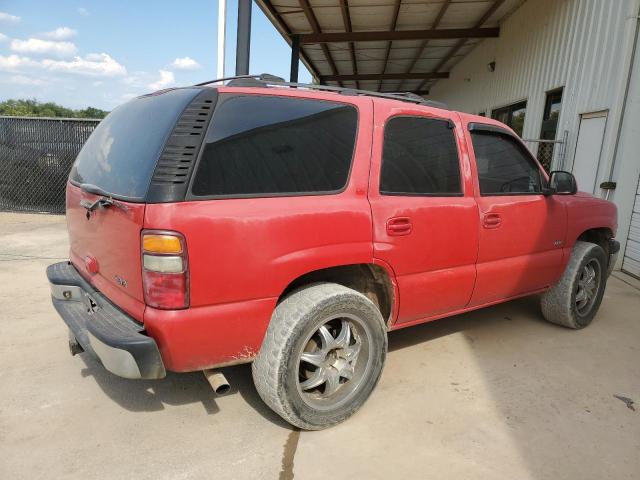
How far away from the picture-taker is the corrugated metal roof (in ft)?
33.5

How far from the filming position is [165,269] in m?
2.03

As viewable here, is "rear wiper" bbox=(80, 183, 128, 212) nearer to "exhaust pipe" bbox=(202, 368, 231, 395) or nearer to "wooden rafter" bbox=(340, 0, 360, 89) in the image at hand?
"exhaust pipe" bbox=(202, 368, 231, 395)

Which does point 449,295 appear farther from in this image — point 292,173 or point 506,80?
point 506,80

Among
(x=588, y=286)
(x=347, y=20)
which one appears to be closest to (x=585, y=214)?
(x=588, y=286)

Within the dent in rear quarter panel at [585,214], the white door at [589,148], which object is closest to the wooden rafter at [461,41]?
the white door at [589,148]

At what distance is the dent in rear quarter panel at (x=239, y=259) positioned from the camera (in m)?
2.06

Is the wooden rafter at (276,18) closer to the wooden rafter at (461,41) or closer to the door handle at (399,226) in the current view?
the wooden rafter at (461,41)

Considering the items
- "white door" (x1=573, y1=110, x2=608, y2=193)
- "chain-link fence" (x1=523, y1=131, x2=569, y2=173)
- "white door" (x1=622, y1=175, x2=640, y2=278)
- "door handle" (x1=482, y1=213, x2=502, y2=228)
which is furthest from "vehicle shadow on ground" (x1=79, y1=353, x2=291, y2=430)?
"chain-link fence" (x1=523, y1=131, x2=569, y2=173)

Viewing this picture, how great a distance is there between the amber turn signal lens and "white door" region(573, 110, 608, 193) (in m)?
6.86

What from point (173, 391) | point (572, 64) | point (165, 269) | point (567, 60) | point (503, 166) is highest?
point (567, 60)

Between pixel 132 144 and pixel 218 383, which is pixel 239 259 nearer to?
pixel 218 383

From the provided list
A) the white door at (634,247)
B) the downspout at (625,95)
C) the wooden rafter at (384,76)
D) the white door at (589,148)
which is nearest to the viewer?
the downspout at (625,95)

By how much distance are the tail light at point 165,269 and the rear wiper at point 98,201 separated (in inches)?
10.3

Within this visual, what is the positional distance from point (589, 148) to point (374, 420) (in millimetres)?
6415
